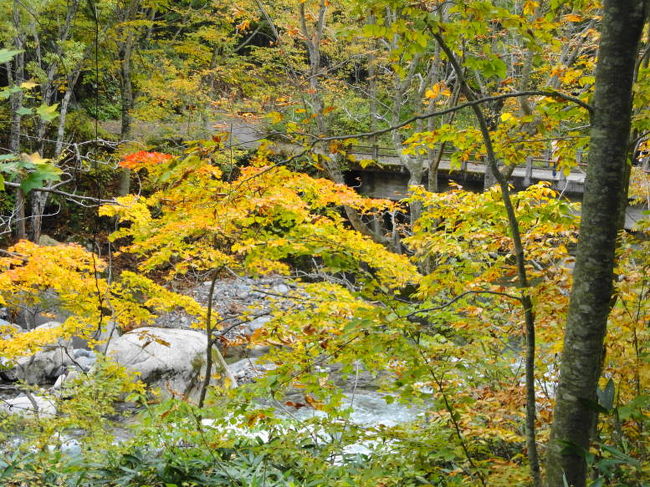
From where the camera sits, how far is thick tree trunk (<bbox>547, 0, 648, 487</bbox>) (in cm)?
198

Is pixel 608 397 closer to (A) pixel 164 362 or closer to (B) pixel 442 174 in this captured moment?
(A) pixel 164 362

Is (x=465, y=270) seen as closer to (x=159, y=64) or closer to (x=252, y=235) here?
(x=252, y=235)

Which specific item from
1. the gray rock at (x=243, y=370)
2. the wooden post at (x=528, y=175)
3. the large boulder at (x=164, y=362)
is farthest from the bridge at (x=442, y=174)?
the large boulder at (x=164, y=362)

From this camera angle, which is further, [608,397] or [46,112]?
[608,397]

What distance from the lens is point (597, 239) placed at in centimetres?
203

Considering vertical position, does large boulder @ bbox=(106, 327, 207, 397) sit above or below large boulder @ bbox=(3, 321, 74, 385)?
above

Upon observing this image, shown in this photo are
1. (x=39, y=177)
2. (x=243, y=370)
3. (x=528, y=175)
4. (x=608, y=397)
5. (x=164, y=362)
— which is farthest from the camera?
(x=528, y=175)

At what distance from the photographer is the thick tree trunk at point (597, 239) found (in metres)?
1.98

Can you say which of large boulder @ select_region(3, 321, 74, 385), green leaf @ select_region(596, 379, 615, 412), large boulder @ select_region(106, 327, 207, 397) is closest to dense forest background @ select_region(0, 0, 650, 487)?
green leaf @ select_region(596, 379, 615, 412)

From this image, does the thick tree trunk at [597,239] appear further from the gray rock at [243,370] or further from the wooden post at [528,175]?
the wooden post at [528,175]

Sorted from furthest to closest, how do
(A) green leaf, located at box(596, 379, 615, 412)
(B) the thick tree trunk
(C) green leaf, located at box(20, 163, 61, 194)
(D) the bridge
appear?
(D) the bridge < (A) green leaf, located at box(596, 379, 615, 412) < (B) the thick tree trunk < (C) green leaf, located at box(20, 163, 61, 194)

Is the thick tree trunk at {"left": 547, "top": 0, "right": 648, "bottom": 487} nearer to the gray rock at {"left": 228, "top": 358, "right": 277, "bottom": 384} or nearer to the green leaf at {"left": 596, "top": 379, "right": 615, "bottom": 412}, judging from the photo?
the green leaf at {"left": 596, "top": 379, "right": 615, "bottom": 412}

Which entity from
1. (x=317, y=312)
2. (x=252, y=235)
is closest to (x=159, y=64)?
(x=252, y=235)

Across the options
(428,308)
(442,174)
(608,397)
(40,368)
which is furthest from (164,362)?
(442,174)
